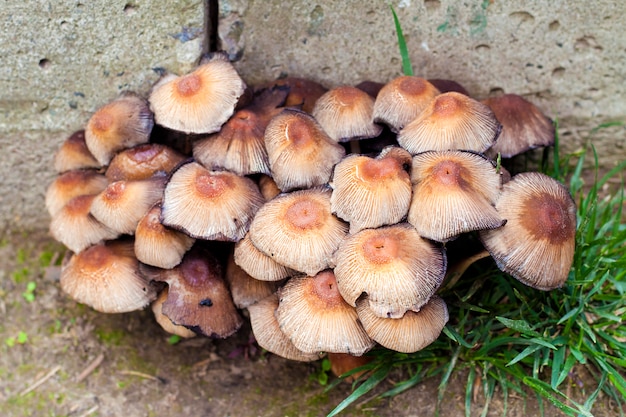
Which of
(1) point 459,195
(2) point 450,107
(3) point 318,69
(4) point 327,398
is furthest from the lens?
(3) point 318,69

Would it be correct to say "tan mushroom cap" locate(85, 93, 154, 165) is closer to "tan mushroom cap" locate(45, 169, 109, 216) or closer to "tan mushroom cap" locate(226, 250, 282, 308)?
"tan mushroom cap" locate(45, 169, 109, 216)

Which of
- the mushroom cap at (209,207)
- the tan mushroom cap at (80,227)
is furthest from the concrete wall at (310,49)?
the mushroom cap at (209,207)

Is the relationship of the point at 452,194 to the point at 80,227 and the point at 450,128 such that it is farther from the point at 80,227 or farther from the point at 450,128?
the point at 80,227

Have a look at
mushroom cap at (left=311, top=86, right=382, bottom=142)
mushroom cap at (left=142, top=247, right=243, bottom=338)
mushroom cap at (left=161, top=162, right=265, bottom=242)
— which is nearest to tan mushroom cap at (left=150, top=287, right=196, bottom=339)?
mushroom cap at (left=142, top=247, right=243, bottom=338)

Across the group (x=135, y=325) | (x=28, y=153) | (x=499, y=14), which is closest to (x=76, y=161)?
(x=28, y=153)

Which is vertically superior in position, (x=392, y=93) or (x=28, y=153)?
(x=392, y=93)

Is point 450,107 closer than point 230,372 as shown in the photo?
Yes

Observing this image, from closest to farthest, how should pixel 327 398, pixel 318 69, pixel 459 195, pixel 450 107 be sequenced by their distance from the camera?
1. pixel 459 195
2. pixel 450 107
3. pixel 327 398
4. pixel 318 69

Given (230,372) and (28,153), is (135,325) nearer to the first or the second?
(230,372)
